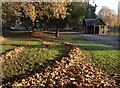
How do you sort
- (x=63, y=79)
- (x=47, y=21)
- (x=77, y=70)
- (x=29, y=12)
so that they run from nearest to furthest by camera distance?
1. (x=63, y=79)
2. (x=77, y=70)
3. (x=29, y=12)
4. (x=47, y=21)

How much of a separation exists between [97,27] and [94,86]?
185 ft

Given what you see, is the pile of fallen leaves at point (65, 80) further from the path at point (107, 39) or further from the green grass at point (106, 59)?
the path at point (107, 39)

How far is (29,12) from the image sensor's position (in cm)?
1880

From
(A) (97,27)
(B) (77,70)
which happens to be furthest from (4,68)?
(A) (97,27)

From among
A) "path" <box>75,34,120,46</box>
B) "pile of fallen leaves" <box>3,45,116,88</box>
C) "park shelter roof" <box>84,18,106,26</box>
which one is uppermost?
"pile of fallen leaves" <box>3,45,116,88</box>

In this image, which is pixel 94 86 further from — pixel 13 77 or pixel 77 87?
pixel 13 77

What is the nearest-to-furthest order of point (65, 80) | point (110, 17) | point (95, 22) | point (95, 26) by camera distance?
point (65, 80)
point (95, 26)
point (95, 22)
point (110, 17)

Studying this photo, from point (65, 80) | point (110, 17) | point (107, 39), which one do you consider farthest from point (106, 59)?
point (110, 17)

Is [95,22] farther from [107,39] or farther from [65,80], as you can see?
[65,80]

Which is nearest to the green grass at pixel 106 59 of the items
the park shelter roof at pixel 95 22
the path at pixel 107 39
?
the path at pixel 107 39

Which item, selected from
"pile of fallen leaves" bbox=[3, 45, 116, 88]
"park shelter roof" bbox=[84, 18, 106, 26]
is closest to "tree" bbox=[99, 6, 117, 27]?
"park shelter roof" bbox=[84, 18, 106, 26]

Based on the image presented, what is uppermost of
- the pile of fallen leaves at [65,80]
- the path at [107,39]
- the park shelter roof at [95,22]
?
the pile of fallen leaves at [65,80]

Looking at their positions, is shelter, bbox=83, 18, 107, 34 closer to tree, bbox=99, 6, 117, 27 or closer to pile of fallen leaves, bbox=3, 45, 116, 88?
tree, bbox=99, 6, 117, 27

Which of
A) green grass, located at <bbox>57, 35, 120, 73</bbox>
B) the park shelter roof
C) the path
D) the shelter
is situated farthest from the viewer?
the park shelter roof
